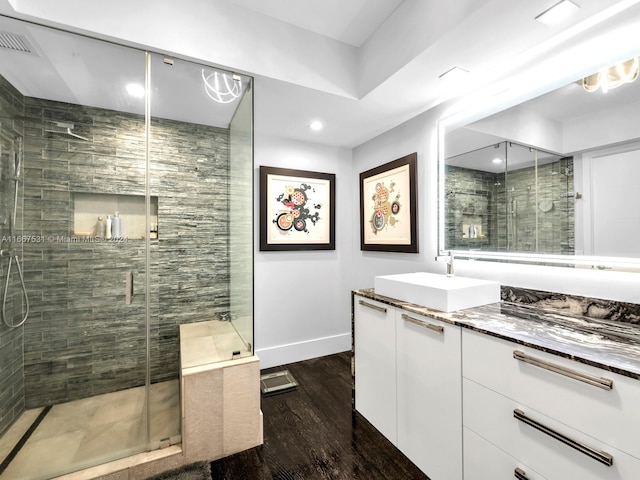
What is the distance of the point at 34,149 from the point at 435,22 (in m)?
2.14

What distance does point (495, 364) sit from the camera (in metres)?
1.18

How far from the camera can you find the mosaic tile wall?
1492mm

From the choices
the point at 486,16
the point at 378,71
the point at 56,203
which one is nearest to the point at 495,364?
the point at 486,16

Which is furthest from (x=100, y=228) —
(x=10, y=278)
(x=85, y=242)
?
(x=10, y=278)

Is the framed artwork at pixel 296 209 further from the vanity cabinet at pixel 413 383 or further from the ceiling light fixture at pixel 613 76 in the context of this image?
the ceiling light fixture at pixel 613 76

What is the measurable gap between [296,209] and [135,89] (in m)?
1.64

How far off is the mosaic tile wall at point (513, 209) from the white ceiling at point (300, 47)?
24.0 inches

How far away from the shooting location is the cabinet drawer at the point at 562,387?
840 mm

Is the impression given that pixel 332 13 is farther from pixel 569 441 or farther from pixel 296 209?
pixel 569 441

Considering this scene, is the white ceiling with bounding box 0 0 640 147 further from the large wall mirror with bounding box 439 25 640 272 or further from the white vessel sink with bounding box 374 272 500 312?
the white vessel sink with bounding box 374 272 500 312

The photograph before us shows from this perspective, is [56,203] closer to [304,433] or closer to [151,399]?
[151,399]

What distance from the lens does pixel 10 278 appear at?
1.44 metres

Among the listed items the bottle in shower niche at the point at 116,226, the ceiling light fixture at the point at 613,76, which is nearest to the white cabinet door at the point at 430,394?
the ceiling light fixture at the point at 613,76

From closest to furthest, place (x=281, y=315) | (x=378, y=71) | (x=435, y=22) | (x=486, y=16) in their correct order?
(x=486, y=16) → (x=435, y=22) → (x=378, y=71) → (x=281, y=315)
